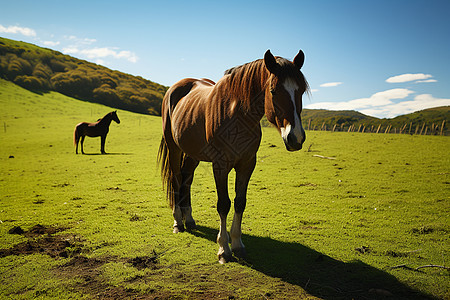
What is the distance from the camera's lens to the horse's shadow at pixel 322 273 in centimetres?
255

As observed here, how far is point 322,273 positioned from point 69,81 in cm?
5774

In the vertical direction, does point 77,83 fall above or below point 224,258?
above

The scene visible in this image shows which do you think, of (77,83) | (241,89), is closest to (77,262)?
(241,89)

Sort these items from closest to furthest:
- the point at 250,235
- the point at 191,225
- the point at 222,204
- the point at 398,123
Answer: the point at 222,204 → the point at 250,235 → the point at 191,225 → the point at 398,123

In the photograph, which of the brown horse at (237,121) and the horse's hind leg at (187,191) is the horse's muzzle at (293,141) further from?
the horse's hind leg at (187,191)

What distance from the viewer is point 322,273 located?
9.62 ft

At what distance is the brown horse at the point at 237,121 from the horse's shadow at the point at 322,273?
405 millimetres

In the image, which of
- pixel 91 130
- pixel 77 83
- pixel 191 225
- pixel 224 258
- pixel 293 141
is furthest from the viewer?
pixel 77 83

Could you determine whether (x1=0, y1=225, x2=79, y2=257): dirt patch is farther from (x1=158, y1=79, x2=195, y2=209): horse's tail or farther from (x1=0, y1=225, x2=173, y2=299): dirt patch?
(x1=158, y1=79, x2=195, y2=209): horse's tail

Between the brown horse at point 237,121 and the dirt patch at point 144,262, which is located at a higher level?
the brown horse at point 237,121

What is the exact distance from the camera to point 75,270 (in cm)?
303

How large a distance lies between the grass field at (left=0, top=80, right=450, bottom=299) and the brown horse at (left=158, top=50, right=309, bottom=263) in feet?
2.01

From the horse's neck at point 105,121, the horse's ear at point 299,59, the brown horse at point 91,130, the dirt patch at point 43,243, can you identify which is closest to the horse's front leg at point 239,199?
the horse's ear at point 299,59

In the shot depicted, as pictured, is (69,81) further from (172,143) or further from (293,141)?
(293,141)
